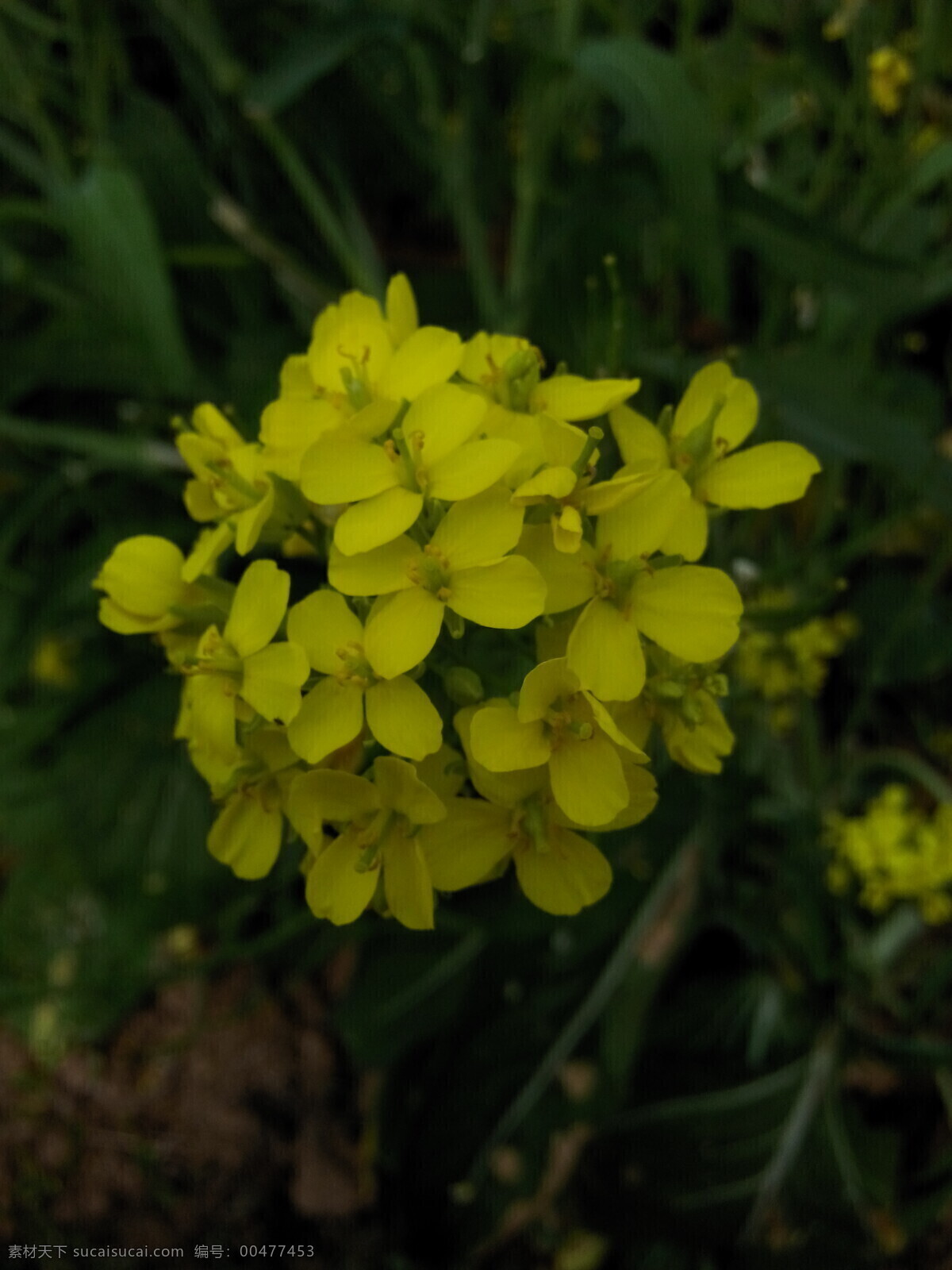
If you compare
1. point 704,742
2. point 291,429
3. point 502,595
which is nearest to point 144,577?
point 291,429

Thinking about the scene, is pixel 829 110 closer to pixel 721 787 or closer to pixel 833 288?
pixel 833 288

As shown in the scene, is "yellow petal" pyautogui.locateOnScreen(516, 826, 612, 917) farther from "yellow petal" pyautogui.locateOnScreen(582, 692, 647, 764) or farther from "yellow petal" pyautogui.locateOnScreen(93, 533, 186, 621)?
"yellow petal" pyautogui.locateOnScreen(93, 533, 186, 621)

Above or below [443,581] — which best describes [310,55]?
above

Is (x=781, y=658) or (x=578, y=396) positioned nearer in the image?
(x=578, y=396)

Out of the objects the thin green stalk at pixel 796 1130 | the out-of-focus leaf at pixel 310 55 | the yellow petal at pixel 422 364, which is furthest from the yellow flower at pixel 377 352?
the thin green stalk at pixel 796 1130

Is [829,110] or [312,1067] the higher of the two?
[829,110]

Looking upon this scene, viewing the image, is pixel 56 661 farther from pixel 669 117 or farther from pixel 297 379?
pixel 669 117

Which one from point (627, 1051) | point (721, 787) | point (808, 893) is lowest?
point (627, 1051)

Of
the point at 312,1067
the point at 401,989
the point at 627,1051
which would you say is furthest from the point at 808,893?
the point at 312,1067
